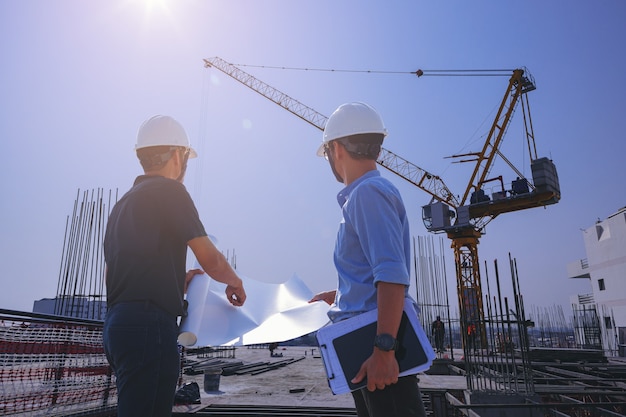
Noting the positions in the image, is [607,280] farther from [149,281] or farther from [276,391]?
[149,281]

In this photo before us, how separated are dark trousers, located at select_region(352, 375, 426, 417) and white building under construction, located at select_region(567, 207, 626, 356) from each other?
102 feet

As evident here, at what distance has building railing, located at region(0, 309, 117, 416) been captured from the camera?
3266mm

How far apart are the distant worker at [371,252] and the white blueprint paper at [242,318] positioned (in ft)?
1.54

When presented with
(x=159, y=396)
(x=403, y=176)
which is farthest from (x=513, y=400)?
(x=403, y=176)

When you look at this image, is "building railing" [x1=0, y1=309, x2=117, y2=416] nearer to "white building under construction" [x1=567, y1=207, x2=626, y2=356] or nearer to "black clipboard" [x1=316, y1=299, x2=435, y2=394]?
"black clipboard" [x1=316, y1=299, x2=435, y2=394]

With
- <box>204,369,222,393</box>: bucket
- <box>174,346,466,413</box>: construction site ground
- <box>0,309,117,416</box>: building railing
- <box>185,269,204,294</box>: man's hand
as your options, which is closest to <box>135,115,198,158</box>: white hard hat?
<box>185,269,204,294</box>: man's hand

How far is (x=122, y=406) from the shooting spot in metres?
1.56

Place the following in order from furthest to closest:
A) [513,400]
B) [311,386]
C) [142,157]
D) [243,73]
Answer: [243,73]
[311,386]
[513,400]
[142,157]

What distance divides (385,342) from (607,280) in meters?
36.8

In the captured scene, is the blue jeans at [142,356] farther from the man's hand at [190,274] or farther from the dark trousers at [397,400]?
the dark trousers at [397,400]

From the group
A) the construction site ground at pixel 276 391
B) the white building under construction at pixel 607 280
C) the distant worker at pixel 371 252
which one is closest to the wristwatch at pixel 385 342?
the distant worker at pixel 371 252

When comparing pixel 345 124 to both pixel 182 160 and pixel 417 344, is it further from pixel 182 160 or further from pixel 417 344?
pixel 417 344

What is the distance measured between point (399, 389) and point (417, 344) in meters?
0.17

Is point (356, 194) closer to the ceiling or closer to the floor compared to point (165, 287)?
closer to the ceiling
